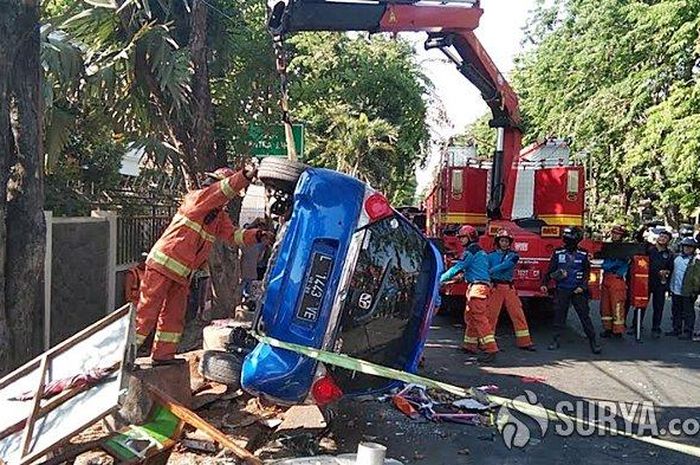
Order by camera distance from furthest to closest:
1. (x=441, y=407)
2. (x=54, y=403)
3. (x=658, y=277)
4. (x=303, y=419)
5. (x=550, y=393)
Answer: (x=658, y=277) < (x=550, y=393) < (x=441, y=407) < (x=303, y=419) < (x=54, y=403)

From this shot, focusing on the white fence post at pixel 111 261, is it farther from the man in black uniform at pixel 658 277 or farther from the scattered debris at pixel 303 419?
the man in black uniform at pixel 658 277

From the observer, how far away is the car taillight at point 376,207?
4.93m

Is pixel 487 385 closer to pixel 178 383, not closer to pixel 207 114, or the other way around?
pixel 178 383

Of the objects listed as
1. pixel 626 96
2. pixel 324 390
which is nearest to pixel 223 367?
pixel 324 390

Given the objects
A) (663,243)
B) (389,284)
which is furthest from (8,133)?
(663,243)

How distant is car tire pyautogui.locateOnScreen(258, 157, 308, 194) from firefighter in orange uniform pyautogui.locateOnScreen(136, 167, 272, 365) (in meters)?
0.36

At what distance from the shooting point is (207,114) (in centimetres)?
951

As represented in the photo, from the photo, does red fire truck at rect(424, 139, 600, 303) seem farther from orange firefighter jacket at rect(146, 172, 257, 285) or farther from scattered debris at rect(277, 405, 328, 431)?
orange firefighter jacket at rect(146, 172, 257, 285)

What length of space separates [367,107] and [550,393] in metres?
16.4

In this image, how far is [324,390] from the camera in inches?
190

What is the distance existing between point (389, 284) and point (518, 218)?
23.4ft

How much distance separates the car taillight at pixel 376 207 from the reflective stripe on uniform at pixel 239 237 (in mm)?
1195

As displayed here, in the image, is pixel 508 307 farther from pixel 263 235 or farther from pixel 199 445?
pixel 199 445

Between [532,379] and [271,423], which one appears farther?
[532,379]
